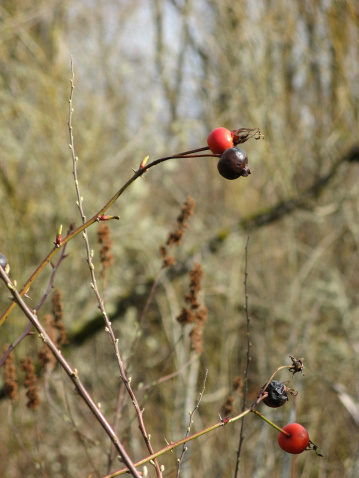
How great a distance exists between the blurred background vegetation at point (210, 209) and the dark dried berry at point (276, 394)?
216 cm

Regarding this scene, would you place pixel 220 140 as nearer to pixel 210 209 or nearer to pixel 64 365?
pixel 64 365

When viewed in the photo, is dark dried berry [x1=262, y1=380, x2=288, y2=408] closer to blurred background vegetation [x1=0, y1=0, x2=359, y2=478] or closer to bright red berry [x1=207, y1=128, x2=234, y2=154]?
bright red berry [x1=207, y1=128, x2=234, y2=154]

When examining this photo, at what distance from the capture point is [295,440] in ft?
2.97

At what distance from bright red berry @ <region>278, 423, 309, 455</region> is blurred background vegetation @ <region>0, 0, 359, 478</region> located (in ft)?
7.00

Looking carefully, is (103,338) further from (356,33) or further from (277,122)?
(356,33)

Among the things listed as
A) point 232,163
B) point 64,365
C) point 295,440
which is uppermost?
point 232,163

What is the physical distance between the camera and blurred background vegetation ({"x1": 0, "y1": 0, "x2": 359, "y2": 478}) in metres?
3.50

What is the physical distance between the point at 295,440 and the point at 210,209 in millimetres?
4193

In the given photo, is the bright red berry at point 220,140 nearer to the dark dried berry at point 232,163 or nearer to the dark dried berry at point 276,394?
the dark dried berry at point 232,163

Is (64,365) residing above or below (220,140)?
below

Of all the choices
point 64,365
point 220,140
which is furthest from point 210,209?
point 64,365

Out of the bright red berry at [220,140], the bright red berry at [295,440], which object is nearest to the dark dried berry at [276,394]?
the bright red berry at [295,440]

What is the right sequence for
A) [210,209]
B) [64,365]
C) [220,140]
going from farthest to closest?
[210,209], [220,140], [64,365]

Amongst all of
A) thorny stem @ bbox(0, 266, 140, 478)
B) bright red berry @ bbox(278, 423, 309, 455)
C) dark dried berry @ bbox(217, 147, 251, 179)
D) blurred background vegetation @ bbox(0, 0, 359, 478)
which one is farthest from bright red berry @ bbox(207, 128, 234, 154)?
blurred background vegetation @ bbox(0, 0, 359, 478)
